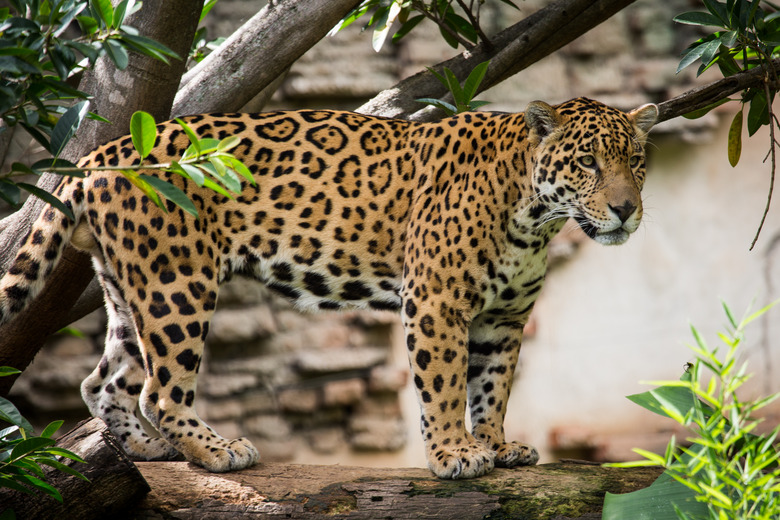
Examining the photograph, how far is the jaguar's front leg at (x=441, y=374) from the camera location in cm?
509

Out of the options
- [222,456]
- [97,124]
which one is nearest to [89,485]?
[222,456]

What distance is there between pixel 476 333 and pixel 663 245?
17.1 ft

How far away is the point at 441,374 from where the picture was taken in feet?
16.8

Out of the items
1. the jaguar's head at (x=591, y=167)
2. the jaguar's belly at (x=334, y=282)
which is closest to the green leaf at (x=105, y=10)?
the jaguar's belly at (x=334, y=282)

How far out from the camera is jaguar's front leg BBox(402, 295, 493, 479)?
5.09 m

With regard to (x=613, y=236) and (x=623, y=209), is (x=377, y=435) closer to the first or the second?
(x=613, y=236)

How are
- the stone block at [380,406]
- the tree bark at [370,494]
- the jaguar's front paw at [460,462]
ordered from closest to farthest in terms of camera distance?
the tree bark at [370,494] → the jaguar's front paw at [460,462] → the stone block at [380,406]

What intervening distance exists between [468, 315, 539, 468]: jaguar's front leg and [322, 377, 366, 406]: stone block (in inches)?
146

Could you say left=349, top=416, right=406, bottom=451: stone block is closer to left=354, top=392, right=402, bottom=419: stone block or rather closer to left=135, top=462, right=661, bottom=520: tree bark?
left=354, top=392, right=402, bottom=419: stone block

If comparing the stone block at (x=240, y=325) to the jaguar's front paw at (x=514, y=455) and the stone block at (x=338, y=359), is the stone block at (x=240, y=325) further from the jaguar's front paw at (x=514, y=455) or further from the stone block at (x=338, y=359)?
the jaguar's front paw at (x=514, y=455)

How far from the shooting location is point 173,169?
3.29 metres

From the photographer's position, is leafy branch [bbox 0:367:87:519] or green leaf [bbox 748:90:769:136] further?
green leaf [bbox 748:90:769:136]

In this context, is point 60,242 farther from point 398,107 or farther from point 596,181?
point 596,181

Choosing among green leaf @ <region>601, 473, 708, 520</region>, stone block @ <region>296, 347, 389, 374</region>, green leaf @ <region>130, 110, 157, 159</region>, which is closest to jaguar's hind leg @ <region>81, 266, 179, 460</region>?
green leaf @ <region>130, 110, 157, 159</region>
